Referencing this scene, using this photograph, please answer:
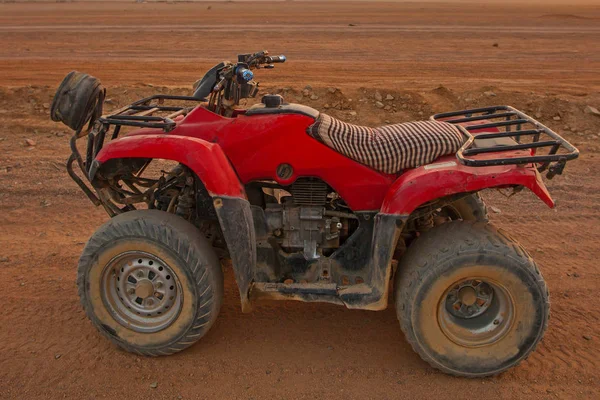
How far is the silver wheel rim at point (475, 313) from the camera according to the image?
417cm

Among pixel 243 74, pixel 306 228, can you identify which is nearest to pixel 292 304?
pixel 306 228

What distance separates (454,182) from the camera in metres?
3.95

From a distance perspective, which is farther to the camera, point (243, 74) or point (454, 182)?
point (243, 74)

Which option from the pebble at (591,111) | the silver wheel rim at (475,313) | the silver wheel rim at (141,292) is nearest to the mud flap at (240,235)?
the silver wheel rim at (141,292)

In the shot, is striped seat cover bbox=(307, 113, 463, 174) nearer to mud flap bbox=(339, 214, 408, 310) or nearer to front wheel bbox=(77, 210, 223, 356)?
mud flap bbox=(339, 214, 408, 310)

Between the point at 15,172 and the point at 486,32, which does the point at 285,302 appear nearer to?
the point at 15,172

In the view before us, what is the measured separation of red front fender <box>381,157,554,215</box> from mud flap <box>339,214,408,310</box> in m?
0.10

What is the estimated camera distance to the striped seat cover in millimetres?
4207

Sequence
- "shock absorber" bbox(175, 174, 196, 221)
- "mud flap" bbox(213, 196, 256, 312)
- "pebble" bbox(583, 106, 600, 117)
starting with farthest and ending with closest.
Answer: "pebble" bbox(583, 106, 600, 117)
"shock absorber" bbox(175, 174, 196, 221)
"mud flap" bbox(213, 196, 256, 312)

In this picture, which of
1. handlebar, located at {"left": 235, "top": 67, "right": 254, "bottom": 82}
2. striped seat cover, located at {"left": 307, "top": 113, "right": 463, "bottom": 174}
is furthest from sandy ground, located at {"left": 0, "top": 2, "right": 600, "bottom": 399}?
handlebar, located at {"left": 235, "top": 67, "right": 254, "bottom": 82}

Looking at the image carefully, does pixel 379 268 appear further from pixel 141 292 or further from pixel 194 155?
pixel 141 292

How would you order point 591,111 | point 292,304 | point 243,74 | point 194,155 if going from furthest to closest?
point 591,111
point 292,304
point 243,74
point 194,155

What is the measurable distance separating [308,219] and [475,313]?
1.32 metres

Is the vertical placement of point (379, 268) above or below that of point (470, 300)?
above
